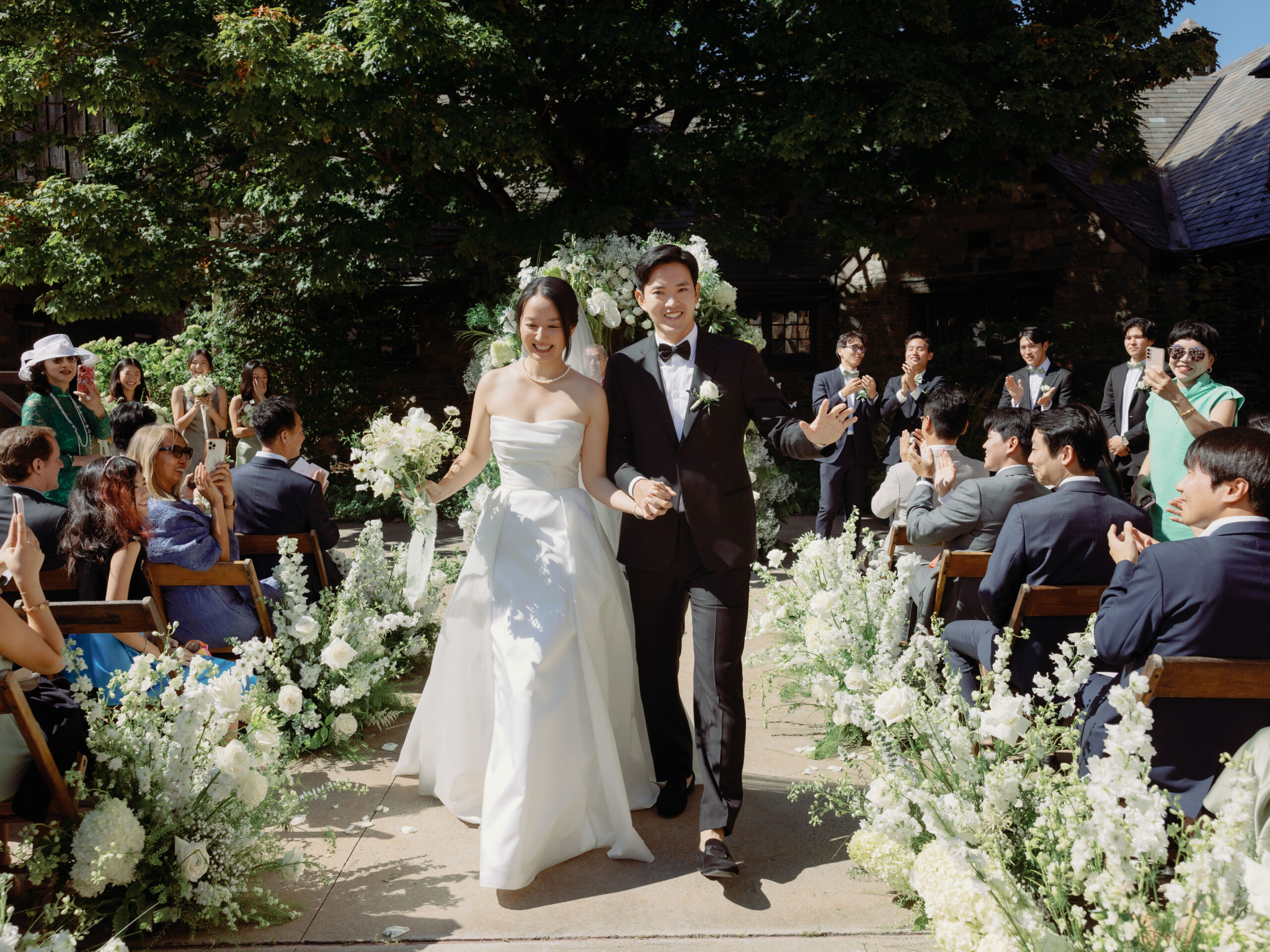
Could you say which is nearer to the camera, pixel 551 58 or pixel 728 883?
pixel 728 883

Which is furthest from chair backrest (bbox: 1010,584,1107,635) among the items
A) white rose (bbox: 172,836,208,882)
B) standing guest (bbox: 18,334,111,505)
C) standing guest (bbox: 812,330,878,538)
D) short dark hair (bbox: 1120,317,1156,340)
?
standing guest (bbox: 18,334,111,505)

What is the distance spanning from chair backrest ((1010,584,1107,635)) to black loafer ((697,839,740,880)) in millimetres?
1275

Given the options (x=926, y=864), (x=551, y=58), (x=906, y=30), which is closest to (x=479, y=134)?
(x=551, y=58)

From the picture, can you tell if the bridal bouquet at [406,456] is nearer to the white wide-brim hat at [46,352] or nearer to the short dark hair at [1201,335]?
the white wide-brim hat at [46,352]

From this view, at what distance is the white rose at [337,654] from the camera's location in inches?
168

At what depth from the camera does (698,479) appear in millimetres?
3441

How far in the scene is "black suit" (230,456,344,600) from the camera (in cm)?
488

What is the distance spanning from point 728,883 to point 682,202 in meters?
11.1

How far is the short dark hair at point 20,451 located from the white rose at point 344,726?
1698mm

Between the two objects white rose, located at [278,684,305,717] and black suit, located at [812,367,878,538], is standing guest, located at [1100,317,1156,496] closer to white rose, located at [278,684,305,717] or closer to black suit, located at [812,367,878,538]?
black suit, located at [812,367,878,538]

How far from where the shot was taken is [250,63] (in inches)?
345

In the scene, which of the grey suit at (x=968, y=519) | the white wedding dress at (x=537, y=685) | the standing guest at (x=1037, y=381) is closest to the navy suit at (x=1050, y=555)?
the grey suit at (x=968, y=519)

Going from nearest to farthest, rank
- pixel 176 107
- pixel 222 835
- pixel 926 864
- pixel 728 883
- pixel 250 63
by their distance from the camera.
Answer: pixel 926 864 < pixel 222 835 < pixel 728 883 < pixel 250 63 < pixel 176 107

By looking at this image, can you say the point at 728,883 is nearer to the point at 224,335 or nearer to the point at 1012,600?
the point at 1012,600
